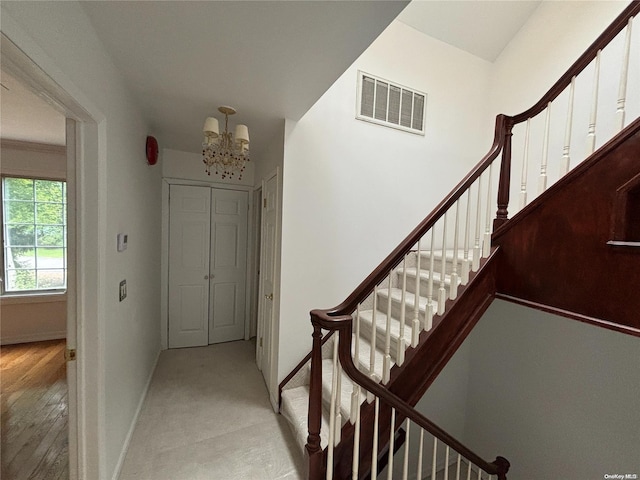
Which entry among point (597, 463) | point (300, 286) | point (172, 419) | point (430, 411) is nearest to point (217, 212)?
point (300, 286)

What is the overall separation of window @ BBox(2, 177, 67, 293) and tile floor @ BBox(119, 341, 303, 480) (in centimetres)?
221

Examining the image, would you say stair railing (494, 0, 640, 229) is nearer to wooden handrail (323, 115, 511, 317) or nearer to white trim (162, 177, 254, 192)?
wooden handrail (323, 115, 511, 317)

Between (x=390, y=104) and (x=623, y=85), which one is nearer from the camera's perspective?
(x=623, y=85)

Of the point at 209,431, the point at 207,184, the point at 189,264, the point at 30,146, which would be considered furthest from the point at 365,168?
the point at 30,146

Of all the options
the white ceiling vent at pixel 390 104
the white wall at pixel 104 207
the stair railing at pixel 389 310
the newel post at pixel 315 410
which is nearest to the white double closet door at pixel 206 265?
the white wall at pixel 104 207

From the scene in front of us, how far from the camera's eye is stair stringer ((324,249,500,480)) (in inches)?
56.4

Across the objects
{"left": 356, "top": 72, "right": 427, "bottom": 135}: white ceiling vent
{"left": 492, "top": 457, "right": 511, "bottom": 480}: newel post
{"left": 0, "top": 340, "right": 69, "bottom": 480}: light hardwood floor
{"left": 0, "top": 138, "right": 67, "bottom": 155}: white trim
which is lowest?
{"left": 492, "top": 457, "right": 511, "bottom": 480}: newel post

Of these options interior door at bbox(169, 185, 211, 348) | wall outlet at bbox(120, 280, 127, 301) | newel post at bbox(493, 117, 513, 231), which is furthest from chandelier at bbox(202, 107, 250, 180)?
newel post at bbox(493, 117, 513, 231)

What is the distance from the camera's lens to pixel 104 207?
132 centimetres

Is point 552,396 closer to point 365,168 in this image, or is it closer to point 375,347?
point 375,347

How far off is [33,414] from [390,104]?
4124 mm

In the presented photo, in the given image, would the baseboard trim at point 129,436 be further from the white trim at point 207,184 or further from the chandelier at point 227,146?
the white trim at point 207,184

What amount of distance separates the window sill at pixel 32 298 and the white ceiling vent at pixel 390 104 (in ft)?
13.4

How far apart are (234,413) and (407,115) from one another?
3252 mm
